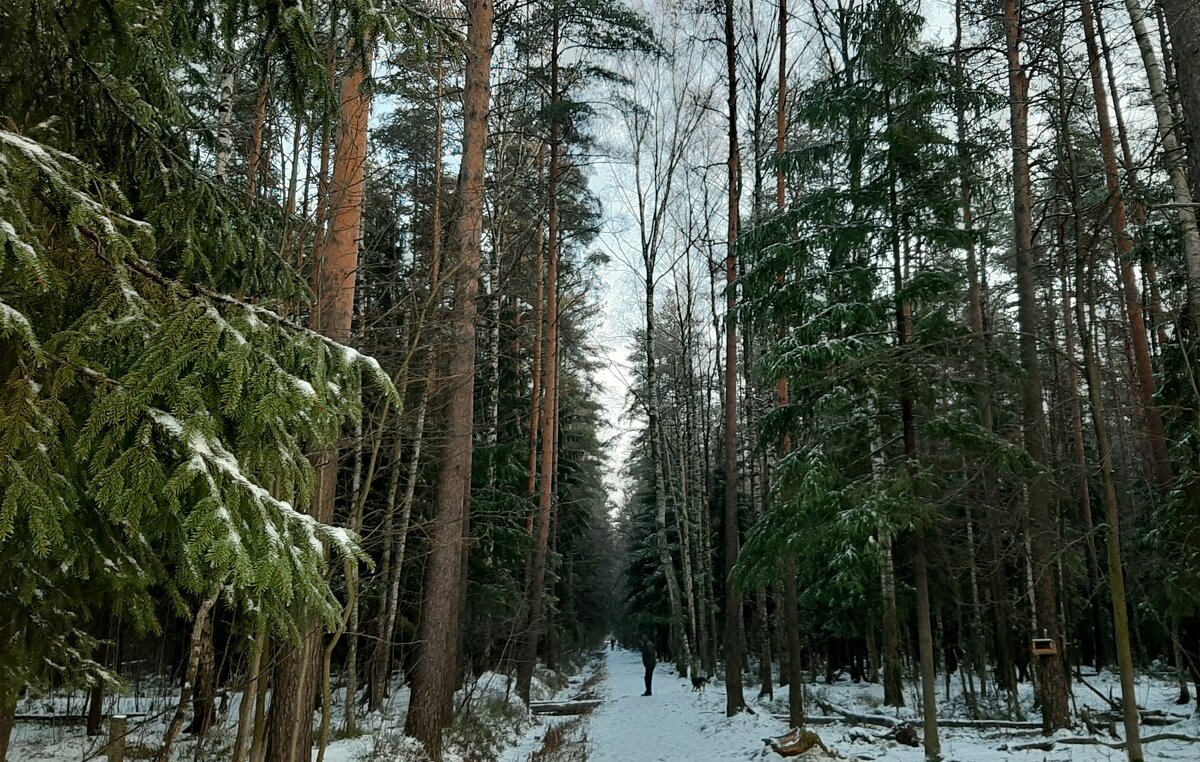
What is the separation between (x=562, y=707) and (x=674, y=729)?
2.98m

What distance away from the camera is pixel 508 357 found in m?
9.66

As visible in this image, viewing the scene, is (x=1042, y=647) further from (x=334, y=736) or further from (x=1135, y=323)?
(x=334, y=736)

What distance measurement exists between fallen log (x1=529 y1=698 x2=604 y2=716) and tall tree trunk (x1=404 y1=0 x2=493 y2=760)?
536 cm

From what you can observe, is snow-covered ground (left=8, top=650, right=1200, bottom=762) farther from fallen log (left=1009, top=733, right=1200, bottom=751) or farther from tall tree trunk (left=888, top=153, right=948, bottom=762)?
tall tree trunk (left=888, top=153, right=948, bottom=762)

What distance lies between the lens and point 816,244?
29.8 feet

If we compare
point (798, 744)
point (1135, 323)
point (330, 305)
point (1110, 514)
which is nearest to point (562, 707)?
point (798, 744)

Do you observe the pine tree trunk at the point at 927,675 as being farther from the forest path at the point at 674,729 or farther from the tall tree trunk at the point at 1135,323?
the tall tree trunk at the point at 1135,323

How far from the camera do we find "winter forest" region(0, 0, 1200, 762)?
270cm

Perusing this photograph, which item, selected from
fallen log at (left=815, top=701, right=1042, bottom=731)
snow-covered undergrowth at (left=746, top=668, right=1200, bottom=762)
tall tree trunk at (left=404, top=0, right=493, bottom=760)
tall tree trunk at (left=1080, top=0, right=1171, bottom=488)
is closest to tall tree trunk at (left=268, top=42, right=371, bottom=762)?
tall tree trunk at (left=404, top=0, right=493, bottom=760)

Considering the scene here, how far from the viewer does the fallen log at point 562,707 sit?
1372cm

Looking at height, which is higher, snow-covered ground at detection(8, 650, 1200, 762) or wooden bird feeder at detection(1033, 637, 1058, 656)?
wooden bird feeder at detection(1033, 637, 1058, 656)

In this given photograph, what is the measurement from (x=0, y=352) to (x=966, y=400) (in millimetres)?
11412

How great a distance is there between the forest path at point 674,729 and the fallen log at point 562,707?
0.85 feet

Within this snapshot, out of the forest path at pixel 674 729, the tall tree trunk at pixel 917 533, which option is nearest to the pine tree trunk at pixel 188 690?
the forest path at pixel 674 729
